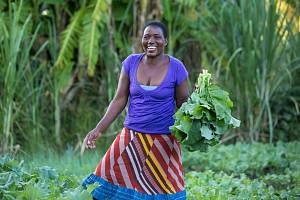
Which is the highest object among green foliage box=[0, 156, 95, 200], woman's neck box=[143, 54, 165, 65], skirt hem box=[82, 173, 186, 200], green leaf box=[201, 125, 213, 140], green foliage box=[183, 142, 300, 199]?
woman's neck box=[143, 54, 165, 65]

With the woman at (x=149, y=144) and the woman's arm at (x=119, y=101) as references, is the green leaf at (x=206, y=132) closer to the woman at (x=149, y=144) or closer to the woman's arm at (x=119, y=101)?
the woman at (x=149, y=144)

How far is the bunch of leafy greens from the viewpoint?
480 centimetres

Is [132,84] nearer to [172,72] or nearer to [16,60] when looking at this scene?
[172,72]

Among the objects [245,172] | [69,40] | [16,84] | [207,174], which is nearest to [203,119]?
[207,174]

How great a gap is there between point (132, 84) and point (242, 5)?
461 centimetres

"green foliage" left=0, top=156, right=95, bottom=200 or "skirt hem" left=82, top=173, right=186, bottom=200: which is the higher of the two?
"green foliage" left=0, top=156, right=95, bottom=200

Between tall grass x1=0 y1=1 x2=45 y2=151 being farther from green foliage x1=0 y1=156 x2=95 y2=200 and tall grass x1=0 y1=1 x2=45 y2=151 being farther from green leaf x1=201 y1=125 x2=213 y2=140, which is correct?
green leaf x1=201 y1=125 x2=213 y2=140

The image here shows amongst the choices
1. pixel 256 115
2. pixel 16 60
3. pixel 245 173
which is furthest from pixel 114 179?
pixel 256 115

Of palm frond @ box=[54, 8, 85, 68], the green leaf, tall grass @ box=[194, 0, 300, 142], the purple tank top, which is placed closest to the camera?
the green leaf

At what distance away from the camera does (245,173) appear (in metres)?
7.93

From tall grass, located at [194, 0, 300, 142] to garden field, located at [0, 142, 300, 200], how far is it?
736 mm

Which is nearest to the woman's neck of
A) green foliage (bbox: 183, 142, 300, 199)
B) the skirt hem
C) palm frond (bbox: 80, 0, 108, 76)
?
the skirt hem

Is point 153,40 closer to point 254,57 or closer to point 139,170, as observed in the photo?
point 139,170

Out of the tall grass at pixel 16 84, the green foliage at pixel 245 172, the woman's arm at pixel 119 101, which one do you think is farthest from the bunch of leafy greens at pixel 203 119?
the tall grass at pixel 16 84
